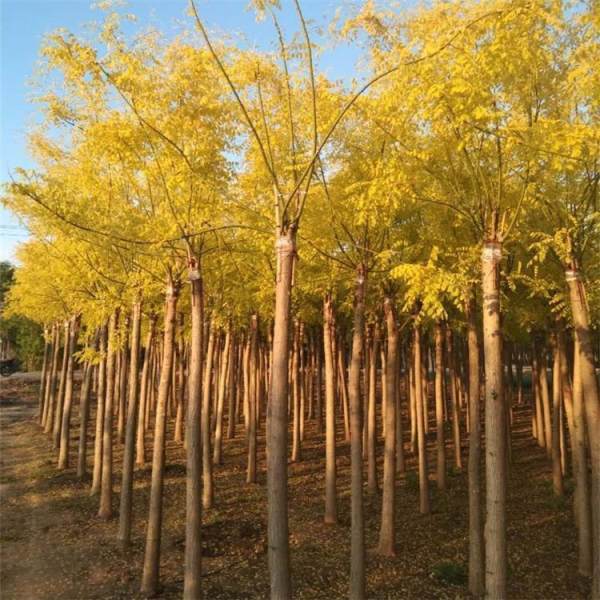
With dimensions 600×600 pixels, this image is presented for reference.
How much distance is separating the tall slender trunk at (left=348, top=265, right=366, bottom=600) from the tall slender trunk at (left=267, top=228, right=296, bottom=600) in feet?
9.17

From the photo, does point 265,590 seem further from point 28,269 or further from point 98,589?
point 28,269

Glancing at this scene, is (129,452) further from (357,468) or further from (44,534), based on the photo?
(357,468)

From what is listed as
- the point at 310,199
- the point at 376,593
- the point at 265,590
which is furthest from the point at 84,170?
the point at 376,593

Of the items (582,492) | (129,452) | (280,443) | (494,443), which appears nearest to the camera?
(280,443)

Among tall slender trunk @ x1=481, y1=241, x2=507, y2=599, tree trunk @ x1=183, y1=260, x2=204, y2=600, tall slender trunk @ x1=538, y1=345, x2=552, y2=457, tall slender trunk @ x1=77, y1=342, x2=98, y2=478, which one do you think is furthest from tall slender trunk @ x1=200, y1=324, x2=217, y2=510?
tall slender trunk @ x1=538, y1=345, x2=552, y2=457

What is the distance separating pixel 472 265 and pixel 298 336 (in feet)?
37.9

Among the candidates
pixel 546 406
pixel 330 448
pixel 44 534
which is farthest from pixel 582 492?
pixel 44 534

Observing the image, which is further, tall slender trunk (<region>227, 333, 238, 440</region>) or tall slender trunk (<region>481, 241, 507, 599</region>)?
tall slender trunk (<region>227, 333, 238, 440</region>)

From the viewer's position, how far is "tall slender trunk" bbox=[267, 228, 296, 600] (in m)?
5.03

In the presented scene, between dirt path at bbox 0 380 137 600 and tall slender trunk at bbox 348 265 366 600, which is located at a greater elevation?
tall slender trunk at bbox 348 265 366 600

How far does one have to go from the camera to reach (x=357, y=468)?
796 cm

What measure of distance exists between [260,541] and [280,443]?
6100 millimetres

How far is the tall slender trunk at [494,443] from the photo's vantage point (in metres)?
5.55

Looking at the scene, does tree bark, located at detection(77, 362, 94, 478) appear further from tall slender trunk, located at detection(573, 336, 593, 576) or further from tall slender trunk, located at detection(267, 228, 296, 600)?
tall slender trunk, located at detection(573, 336, 593, 576)
